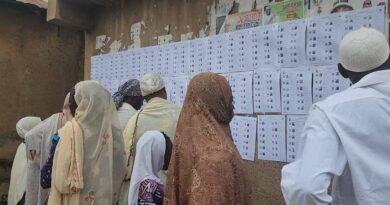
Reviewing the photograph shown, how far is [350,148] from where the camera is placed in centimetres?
176

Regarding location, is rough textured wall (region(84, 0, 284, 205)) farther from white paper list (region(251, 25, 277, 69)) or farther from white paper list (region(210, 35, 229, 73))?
white paper list (region(251, 25, 277, 69))

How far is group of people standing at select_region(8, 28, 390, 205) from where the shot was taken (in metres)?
1.76

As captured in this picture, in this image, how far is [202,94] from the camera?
2.14 meters

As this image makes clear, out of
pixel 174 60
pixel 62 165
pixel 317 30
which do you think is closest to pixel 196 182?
pixel 62 165

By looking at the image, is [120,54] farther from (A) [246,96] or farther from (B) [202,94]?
(B) [202,94]

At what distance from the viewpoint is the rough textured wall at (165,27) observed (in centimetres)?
349

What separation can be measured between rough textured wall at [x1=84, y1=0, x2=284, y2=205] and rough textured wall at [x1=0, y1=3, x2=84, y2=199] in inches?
43.7

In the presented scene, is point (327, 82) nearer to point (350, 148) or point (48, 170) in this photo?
point (350, 148)

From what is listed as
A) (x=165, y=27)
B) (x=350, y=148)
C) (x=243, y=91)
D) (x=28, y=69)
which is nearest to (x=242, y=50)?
(x=243, y=91)

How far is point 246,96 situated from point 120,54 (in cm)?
198

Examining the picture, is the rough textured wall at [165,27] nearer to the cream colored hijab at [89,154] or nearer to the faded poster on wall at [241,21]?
the faded poster on wall at [241,21]

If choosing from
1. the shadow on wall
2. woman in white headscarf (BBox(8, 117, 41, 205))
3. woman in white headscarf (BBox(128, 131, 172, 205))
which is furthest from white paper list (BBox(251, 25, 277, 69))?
the shadow on wall

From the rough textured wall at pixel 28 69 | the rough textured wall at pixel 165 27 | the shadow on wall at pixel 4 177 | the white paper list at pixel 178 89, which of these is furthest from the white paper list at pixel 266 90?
the shadow on wall at pixel 4 177

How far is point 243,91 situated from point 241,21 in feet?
1.97
